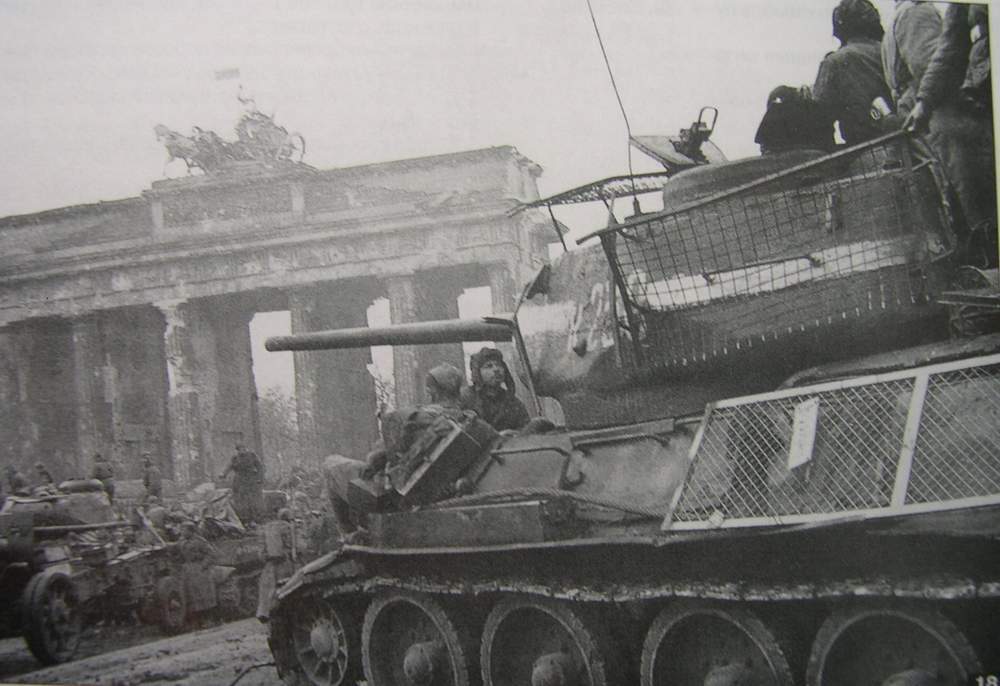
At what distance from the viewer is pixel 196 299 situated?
6.57m

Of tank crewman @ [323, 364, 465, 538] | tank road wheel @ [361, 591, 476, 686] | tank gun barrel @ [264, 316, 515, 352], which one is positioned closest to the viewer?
tank road wheel @ [361, 591, 476, 686]

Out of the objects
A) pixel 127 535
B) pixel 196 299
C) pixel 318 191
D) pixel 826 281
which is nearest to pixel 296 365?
pixel 196 299

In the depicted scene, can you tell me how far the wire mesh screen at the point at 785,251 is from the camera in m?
3.54

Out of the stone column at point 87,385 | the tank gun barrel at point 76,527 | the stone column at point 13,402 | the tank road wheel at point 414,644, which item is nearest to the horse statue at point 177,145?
the stone column at point 87,385

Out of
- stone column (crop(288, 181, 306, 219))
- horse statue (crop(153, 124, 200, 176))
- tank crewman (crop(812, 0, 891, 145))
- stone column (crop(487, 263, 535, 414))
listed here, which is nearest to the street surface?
stone column (crop(487, 263, 535, 414))

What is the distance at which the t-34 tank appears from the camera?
2949 millimetres

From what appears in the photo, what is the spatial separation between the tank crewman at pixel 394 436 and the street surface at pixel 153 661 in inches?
48.5

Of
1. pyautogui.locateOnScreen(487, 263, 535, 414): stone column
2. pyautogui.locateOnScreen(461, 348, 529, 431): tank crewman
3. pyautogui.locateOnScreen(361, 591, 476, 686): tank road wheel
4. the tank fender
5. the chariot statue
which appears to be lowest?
pyautogui.locateOnScreen(361, 591, 476, 686): tank road wheel

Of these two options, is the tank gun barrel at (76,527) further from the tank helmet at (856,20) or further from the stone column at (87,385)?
the tank helmet at (856,20)

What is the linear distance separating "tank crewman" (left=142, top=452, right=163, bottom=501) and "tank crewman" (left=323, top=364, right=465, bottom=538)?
2120 millimetres

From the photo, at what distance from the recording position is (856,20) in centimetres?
436

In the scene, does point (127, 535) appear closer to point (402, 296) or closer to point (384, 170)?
point (402, 296)

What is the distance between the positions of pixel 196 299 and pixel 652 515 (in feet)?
13.5

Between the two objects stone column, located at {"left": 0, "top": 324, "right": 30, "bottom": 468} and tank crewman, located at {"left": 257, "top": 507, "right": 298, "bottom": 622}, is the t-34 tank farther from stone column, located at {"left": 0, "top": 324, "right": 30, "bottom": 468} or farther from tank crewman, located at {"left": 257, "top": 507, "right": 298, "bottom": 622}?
stone column, located at {"left": 0, "top": 324, "right": 30, "bottom": 468}
